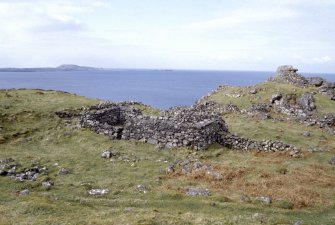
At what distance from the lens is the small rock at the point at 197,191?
2978 cm

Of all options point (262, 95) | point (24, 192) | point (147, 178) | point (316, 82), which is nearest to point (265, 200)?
point (147, 178)

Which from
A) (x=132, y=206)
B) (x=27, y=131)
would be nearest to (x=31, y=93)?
(x=27, y=131)

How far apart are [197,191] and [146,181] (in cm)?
446

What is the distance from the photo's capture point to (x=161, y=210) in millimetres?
26219

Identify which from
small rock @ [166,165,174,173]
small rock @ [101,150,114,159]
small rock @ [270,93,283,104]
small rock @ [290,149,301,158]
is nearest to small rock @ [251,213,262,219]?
small rock @ [166,165,174,173]

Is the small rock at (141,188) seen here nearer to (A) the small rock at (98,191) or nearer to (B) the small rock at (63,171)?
(A) the small rock at (98,191)

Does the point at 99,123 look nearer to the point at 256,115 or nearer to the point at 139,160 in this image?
the point at 139,160

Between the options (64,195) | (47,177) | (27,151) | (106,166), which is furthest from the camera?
(27,151)

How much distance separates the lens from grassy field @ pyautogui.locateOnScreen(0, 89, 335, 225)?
24312 mm

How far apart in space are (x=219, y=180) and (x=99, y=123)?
17.2 m

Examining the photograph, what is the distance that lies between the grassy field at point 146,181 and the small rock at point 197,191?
0.64 meters

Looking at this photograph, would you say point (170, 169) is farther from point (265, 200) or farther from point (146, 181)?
point (265, 200)

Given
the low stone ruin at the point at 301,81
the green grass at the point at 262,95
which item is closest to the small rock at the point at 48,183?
the green grass at the point at 262,95

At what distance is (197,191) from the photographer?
30.2 m
